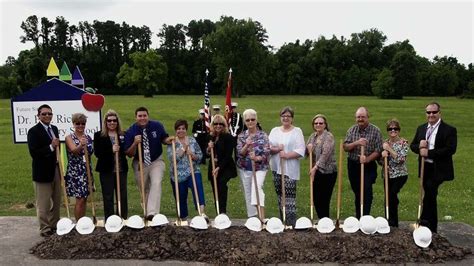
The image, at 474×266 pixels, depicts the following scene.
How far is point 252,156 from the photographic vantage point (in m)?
7.10

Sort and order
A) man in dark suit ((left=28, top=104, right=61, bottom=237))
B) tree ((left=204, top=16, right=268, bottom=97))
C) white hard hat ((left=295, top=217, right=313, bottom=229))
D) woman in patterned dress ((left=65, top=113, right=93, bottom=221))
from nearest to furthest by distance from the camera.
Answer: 1. white hard hat ((left=295, top=217, right=313, bottom=229))
2. man in dark suit ((left=28, top=104, right=61, bottom=237))
3. woman in patterned dress ((left=65, top=113, right=93, bottom=221))
4. tree ((left=204, top=16, right=268, bottom=97))

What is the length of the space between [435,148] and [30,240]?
569 centimetres

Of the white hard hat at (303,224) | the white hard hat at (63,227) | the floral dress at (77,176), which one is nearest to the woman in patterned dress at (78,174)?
the floral dress at (77,176)

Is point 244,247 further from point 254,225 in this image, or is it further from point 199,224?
point 199,224

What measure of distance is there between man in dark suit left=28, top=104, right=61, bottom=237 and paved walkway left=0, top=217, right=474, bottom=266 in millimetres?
324

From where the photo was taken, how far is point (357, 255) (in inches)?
240

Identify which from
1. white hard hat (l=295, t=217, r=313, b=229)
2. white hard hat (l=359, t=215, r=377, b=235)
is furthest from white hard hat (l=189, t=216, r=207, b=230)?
white hard hat (l=359, t=215, r=377, b=235)

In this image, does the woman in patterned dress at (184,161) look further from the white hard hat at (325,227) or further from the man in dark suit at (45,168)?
the white hard hat at (325,227)

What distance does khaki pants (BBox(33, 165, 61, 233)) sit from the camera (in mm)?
7062

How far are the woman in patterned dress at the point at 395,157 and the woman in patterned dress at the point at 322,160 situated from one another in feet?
2.43

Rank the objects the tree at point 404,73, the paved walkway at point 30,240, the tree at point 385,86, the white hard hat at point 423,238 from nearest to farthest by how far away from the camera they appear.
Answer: the paved walkway at point 30,240 < the white hard hat at point 423,238 < the tree at point 385,86 < the tree at point 404,73

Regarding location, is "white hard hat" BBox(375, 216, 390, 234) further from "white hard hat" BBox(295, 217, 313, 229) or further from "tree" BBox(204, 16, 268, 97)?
"tree" BBox(204, 16, 268, 97)

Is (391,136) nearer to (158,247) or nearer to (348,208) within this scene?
(348,208)

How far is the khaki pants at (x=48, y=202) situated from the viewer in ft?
23.2
